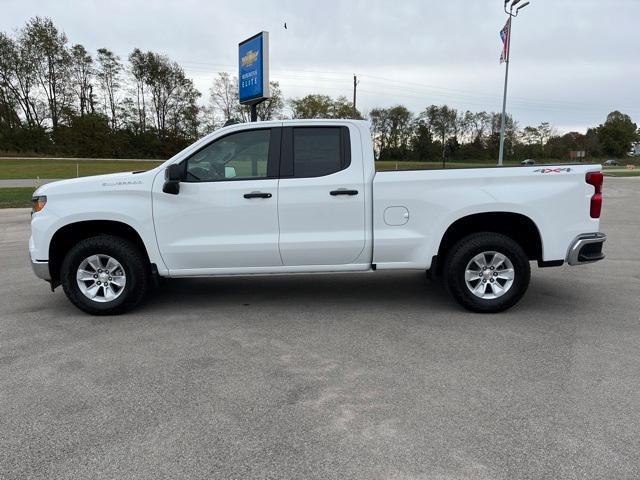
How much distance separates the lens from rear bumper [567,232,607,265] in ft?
16.8

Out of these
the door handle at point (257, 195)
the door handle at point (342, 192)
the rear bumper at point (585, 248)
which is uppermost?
the door handle at point (342, 192)

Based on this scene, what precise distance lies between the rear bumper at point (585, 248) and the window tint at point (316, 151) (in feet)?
8.25

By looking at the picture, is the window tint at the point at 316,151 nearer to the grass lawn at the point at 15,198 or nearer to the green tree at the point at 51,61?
the grass lawn at the point at 15,198

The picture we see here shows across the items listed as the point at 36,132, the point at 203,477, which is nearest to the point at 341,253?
the point at 203,477

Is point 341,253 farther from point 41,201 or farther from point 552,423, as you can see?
point 41,201

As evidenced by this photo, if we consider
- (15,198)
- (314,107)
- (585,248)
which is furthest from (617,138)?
(585,248)

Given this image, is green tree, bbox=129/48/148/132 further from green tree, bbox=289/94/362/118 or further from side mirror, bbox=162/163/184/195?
side mirror, bbox=162/163/184/195

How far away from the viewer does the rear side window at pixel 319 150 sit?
518cm

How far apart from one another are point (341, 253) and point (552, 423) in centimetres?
262

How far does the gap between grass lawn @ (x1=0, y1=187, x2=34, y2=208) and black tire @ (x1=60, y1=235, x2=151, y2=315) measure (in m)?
13.0

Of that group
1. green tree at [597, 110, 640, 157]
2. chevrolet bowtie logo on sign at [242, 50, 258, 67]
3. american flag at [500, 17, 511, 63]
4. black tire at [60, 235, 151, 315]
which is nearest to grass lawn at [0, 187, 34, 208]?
Answer: chevrolet bowtie logo on sign at [242, 50, 258, 67]

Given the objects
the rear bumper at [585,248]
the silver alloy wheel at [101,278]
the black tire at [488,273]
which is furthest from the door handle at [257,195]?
the rear bumper at [585,248]

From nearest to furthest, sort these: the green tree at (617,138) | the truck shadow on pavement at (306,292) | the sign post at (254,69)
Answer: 1. the truck shadow on pavement at (306,292)
2. the sign post at (254,69)
3. the green tree at (617,138)

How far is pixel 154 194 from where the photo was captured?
511 centimetres
